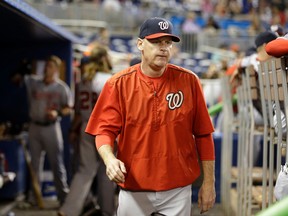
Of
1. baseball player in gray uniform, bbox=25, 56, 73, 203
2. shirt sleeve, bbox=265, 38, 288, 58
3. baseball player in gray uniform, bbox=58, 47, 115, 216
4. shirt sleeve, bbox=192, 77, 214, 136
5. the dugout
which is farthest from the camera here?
the dugout

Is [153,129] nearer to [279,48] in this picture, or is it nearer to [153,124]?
[153,124]

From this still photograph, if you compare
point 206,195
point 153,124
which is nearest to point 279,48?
point 153,124

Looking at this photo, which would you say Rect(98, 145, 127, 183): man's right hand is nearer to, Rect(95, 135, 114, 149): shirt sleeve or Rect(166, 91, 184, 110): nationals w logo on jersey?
Rect(95, 135, 114, 149): shirt sleeve

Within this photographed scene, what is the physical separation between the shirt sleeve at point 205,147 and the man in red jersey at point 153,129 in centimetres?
4

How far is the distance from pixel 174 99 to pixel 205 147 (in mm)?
356

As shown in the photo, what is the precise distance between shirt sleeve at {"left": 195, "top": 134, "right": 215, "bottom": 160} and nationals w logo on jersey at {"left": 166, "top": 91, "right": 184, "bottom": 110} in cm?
28

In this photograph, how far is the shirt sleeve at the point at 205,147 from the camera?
4148 millimetres

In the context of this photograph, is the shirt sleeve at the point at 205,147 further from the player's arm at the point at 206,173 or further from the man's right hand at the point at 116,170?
the man's right hand at the point at 116,170

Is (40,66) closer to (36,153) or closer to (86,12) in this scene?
(36,153)

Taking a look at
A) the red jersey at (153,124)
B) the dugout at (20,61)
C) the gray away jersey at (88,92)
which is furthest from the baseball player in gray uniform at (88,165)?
the red jersey at (153,124)

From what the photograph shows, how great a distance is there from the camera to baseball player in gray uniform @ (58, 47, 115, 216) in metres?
7.80

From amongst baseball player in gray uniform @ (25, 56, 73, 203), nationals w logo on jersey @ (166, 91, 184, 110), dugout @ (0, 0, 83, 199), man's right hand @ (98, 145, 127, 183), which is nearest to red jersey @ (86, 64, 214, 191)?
nationals w logo on jersey @ (166, 91, 184, 110)

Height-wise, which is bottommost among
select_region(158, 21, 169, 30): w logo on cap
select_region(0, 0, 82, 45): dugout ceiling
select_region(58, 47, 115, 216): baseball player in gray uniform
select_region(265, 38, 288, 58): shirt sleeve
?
select_region(58, 47, 115, 216): baseball player in gray uniform

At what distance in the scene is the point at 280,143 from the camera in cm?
442
